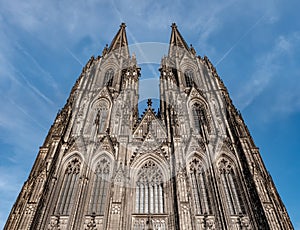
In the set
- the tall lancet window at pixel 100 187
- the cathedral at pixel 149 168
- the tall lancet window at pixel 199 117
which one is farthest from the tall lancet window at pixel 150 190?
the tall lancet window at pixel 199 117

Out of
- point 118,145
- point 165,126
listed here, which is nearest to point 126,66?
point 165,126

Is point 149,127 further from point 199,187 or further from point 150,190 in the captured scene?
point 199,187

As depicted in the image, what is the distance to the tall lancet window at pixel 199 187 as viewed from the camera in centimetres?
1670

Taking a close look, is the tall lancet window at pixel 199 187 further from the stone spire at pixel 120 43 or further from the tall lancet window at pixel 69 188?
the stone spire at pixel 120 43

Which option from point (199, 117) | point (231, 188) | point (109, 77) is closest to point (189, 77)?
point (199, 117)

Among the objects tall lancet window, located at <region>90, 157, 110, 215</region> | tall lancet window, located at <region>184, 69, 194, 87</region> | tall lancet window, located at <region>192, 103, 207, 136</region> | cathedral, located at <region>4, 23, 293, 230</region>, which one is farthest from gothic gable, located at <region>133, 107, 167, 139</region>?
tall lancet window, located at <region>184, 69, 194, 87</region>

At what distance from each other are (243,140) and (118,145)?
9587mm

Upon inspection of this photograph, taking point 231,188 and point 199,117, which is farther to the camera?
point 199,117

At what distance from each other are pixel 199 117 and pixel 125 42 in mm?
19589

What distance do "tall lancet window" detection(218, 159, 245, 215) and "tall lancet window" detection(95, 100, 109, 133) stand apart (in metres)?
10.5

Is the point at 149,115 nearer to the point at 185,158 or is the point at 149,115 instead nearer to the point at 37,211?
the point at 185,158

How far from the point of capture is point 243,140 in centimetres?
1917

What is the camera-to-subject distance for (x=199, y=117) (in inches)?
932

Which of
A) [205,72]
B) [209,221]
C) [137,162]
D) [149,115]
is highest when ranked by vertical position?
[205,72]
